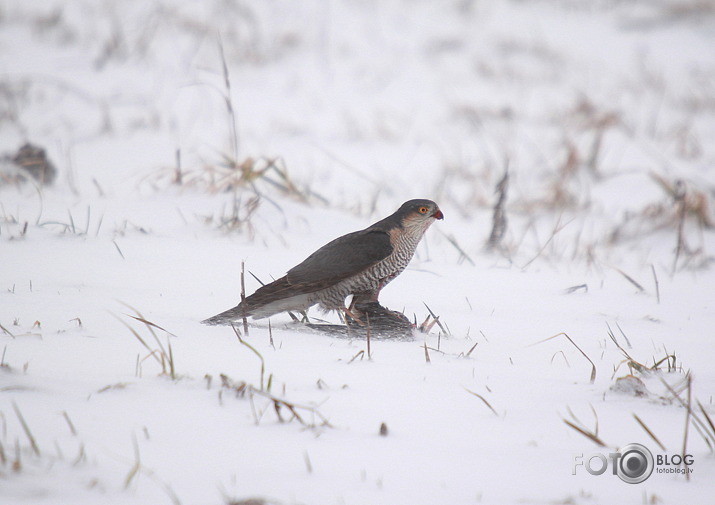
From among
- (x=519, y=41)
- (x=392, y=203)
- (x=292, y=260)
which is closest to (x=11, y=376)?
(x=292, y=260)

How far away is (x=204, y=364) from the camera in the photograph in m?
2.21

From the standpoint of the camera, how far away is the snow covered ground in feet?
5.43

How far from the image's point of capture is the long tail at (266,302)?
272 centimetres

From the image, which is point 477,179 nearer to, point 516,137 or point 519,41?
point 516,137

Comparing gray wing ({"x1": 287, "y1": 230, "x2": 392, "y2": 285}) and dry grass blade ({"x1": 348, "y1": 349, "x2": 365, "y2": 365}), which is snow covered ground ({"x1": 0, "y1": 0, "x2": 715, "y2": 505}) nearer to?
dry grass blade ({"x1": 348, "y1": 349, "x2": 365, "y2": 365})

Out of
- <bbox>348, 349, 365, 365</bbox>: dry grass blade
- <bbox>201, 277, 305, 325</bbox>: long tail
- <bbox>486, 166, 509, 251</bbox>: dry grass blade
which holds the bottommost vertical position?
<bbox>348, 349, 365, 365</bbox>: dry grass blade

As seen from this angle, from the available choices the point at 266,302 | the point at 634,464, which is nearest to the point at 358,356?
the point at 266,302

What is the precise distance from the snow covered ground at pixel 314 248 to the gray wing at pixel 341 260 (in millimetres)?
341

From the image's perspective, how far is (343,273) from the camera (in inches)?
119

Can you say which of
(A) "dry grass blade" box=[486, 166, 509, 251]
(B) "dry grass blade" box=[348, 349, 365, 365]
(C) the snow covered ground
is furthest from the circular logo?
(A) "dry grass blade" box=[486, 166, 509, 251]

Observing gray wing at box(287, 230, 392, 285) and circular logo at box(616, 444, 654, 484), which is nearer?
circular logo at box(616, 444, 654, 484)

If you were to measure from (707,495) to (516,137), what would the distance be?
8437 mm

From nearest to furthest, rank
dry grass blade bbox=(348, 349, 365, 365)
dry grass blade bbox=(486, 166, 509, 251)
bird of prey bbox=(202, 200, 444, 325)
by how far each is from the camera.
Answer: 1. dry grass blade bbox=(348, 349, 365, 365)
2. bird of prey bbox=(202, 200, 444, 325)
3. dry grass blade bbox=(486, 166, 509, 251)

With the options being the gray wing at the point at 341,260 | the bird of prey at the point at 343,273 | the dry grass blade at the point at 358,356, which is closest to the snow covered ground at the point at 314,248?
the dry grass blade at the point at 358,356
